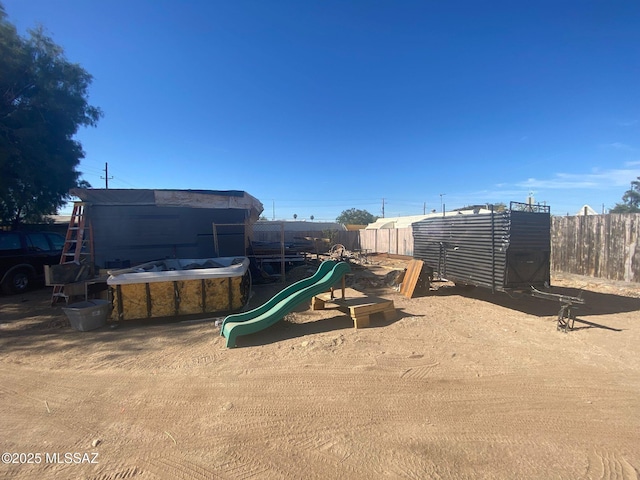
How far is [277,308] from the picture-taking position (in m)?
5.58

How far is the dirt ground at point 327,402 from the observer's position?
248cm

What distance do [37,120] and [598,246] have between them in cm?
1903

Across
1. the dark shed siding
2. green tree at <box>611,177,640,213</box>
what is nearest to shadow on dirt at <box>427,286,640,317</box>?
the dark shed siding

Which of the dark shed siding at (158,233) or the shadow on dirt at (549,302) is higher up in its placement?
the dark shed siding at (158,233)

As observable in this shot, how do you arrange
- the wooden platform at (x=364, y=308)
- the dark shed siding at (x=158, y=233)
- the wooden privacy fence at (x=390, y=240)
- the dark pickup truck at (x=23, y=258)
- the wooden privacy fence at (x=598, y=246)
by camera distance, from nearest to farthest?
the wooden platform at (x=364, y=308) < the dark pickup truck at (x=23, y=258) < the wooden privacy fence at (x=598, y=246) < the dark shed siding at (x=158, y=233) < the wooden privacy fence at (x=390, y=240)

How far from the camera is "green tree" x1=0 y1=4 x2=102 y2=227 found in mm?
10062

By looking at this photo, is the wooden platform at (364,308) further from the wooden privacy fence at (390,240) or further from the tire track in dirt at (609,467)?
the wooden privacy fence at (390,240)

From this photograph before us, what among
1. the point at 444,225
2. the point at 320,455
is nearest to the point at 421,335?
the point at 320,455

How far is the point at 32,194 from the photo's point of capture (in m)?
11.6

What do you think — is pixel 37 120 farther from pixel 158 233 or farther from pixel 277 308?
pixel 277 308

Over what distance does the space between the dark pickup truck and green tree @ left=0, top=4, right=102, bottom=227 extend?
73.5 inches

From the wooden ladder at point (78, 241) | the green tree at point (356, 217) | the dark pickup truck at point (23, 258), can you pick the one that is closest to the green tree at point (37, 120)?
the dark pickup truck at point (23, 258)

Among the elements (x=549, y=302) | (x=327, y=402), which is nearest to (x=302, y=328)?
(x=327, y=402)

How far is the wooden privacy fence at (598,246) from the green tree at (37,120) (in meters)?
18.3
